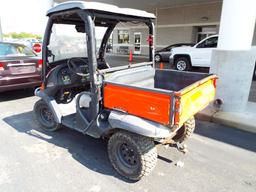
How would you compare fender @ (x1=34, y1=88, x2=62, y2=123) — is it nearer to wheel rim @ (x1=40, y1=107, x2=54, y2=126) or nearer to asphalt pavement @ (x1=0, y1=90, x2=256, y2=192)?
wheel rim @ (x1=40, y1=107, x2=54, y2=126)

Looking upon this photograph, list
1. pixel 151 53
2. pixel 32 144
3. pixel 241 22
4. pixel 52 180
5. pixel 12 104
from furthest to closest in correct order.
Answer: pixel 12 104 < pixel 241 22 < pixel 151 53 < pixel 32 144 < pixel 52 180

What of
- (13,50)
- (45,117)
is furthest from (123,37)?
(45,117)

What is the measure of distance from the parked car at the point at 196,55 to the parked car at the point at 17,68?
713cm

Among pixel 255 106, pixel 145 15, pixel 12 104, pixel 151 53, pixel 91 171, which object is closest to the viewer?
pixel 91 171

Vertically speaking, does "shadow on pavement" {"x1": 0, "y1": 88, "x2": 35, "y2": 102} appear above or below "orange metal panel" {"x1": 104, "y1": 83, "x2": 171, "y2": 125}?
below

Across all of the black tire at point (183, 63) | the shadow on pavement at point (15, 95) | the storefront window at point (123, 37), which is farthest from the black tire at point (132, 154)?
the storefront window at point (123, 37)

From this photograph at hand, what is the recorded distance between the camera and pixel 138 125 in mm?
2373

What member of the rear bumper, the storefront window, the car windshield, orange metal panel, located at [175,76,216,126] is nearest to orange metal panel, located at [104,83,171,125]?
orange metal panel, located at [175,76,216,126]

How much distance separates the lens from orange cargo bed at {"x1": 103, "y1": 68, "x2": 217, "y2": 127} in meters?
2.22

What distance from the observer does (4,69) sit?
523 cm

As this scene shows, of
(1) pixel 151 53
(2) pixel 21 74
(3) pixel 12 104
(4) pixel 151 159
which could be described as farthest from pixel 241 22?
(3) pixel 12 104

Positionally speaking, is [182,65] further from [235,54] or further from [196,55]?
[235,54]

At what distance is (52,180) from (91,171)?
0.49 m

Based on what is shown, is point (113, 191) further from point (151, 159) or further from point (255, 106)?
point (255, 106)
